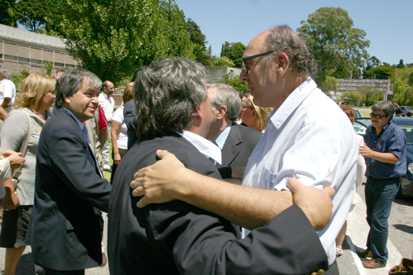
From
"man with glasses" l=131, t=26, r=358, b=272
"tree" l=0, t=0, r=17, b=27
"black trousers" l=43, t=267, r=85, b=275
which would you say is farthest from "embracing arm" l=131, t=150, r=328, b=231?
"tree" l=0, t=0, r=17, b=27

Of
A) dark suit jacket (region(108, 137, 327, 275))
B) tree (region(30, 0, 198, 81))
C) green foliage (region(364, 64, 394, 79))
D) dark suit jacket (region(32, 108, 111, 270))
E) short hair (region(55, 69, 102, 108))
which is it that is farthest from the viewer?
green foliage (region(364, 64, 394, 79))

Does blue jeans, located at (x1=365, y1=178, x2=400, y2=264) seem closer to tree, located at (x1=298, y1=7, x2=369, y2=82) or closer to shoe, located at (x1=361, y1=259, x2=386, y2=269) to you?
shoe, located at (x1=361, y1=259, x2=386, y2=269)

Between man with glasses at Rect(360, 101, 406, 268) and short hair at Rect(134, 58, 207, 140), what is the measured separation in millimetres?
3876

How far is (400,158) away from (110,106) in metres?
6.21

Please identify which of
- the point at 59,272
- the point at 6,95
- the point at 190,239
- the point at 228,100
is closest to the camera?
the point at 190,239

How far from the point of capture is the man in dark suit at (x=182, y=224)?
3.84ft

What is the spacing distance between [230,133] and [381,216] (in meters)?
2.51

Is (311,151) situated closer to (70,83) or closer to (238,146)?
(238,146)

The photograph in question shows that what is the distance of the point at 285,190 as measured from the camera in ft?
4.47

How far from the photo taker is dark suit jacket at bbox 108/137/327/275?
116 cm

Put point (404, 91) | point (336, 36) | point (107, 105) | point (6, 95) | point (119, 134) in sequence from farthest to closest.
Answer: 1. point (336, 36)
2. point (404, 91)
3. point (107, 105)
4. point (6, 95)
5. point (119, 134)

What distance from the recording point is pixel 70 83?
3.29m

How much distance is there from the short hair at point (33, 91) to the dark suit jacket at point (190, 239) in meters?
2.52

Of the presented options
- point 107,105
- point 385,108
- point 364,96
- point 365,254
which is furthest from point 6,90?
point 364,96
